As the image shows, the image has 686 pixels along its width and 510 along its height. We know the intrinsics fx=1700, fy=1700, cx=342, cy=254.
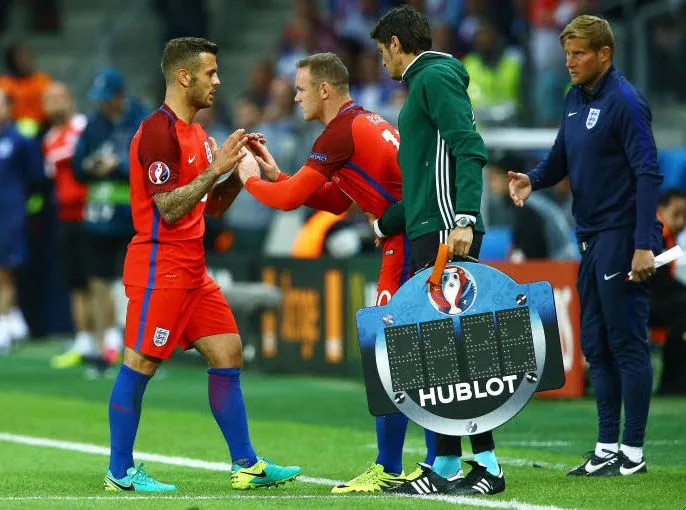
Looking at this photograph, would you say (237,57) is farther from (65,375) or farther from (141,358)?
(141,358)

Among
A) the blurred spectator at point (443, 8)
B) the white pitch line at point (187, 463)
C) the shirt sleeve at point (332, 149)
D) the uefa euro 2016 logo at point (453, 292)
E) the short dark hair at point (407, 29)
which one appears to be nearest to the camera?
the white pitch line at point (187, 463)

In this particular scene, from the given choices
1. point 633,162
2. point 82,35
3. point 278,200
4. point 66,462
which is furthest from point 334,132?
point 82,35

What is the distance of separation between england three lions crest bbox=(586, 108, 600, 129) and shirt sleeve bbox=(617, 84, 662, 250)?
0.14 meters

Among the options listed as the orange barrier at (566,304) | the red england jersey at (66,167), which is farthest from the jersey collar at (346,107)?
the red england jersey at (66,167)

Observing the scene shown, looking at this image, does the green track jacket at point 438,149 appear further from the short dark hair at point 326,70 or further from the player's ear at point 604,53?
the player's ear at point 604,53

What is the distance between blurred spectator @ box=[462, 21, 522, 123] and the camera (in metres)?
17.6

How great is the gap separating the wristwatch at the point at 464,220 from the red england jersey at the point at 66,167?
24.9ft

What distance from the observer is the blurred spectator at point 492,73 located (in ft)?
57.7

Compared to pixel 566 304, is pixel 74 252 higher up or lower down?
higher up

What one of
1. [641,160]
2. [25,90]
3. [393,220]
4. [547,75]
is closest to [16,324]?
[25,90]

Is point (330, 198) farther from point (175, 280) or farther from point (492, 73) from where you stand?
point (492, 73)

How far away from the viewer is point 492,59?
18.3 meters

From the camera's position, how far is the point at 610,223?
8.34 m

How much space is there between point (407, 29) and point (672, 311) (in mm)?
5489
